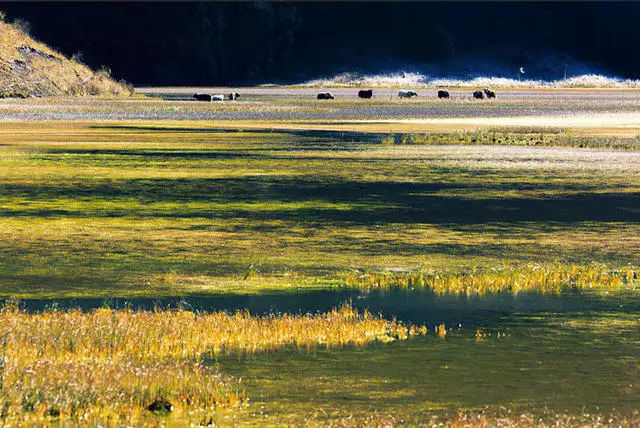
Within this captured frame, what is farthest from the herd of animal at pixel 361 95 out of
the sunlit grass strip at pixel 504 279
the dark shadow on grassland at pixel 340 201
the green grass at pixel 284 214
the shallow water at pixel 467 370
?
the shallow water at pixel 467 370

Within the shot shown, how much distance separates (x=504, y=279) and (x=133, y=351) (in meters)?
10.1

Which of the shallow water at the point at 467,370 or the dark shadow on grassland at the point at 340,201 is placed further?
the dark shadow on grassland at the point at 340,201

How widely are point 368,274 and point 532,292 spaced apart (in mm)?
A: 3703

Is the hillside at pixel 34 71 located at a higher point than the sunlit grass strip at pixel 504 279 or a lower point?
higher

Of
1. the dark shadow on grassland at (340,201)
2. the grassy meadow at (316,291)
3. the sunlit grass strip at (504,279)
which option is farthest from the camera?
the dark shadow on grassland at (340,201)

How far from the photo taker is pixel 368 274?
1156 inches

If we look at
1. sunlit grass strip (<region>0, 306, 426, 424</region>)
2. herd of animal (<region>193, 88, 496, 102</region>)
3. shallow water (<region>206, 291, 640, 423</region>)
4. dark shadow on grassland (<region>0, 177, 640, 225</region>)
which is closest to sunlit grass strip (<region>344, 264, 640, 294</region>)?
shallow water (<region>206, 291, 640, 423</region>)

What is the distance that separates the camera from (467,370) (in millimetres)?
20125

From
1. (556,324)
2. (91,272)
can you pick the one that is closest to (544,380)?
(556,324)

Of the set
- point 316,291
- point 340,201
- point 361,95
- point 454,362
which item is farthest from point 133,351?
point 361,95

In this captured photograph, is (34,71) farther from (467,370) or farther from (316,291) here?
(467,370)

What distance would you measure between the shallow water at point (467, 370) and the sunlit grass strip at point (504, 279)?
2447mm

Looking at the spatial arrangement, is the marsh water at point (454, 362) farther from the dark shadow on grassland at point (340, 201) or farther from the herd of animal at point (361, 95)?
the herd of animal at point (361, 95)

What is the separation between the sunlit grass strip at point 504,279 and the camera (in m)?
27.8
